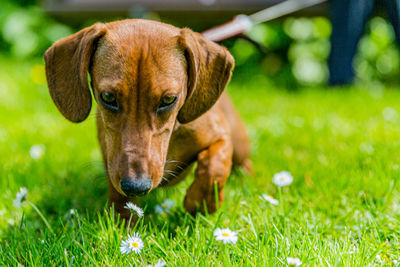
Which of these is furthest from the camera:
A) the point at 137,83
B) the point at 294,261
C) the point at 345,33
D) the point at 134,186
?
the point at 345,33

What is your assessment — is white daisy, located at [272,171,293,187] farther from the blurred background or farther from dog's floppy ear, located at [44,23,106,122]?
the blurred background

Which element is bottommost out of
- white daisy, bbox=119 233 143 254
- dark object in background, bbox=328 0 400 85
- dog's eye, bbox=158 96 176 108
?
dark object in background, bbox=328 0 400 85

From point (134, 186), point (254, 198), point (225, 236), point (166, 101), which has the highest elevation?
point (166, 101)

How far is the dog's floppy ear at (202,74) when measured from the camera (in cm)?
224

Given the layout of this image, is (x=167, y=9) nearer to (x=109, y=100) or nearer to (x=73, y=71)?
(x=73, y=71)

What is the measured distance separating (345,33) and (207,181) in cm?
384

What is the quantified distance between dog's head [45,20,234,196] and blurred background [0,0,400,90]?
396cm

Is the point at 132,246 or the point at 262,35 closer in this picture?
the point at 132,246

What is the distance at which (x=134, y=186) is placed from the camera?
6.11ft

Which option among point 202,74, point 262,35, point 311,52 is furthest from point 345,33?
point 202,74

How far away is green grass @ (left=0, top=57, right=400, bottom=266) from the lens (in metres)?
1.96

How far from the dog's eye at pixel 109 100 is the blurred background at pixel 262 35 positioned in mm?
4240

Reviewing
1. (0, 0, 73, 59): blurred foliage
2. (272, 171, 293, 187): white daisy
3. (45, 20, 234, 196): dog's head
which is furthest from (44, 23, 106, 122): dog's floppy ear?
(0, 0, 73, 59): blurred foliage

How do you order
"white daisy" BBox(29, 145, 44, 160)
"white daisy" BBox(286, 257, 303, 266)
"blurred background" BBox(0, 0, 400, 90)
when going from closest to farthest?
"white daisy" BBox(286, 257, 303, 266)
"white daisy" BBox(29, 145, 44, 160)
"blurred background" BBox(0, 0, 400, 90)
